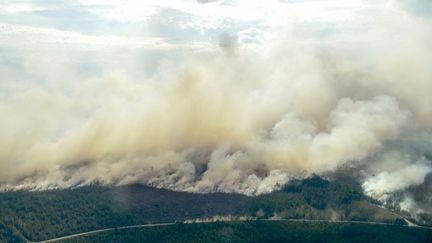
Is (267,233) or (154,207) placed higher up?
(154,207)

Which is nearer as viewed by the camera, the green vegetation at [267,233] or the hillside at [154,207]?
the green vegetation at [267,233]

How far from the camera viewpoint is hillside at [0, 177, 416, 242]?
87.4 metres

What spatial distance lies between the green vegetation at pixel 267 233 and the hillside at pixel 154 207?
358cm

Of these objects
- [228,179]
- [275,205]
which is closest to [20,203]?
[228,179]

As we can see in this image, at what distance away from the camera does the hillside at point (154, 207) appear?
87.4m

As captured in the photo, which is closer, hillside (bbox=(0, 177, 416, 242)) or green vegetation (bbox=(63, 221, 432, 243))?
green vegetation (bbox=(63, 221, 432, 243))

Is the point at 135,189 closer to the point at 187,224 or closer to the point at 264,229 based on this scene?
the point at 187,224

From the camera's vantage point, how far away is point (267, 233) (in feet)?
267

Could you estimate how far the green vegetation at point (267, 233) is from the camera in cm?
7856

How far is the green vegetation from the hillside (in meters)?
3.58

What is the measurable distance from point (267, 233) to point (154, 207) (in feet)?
72.3

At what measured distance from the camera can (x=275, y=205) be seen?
9175 centimetres

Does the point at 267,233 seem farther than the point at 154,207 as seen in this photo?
No

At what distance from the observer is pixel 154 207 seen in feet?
307
